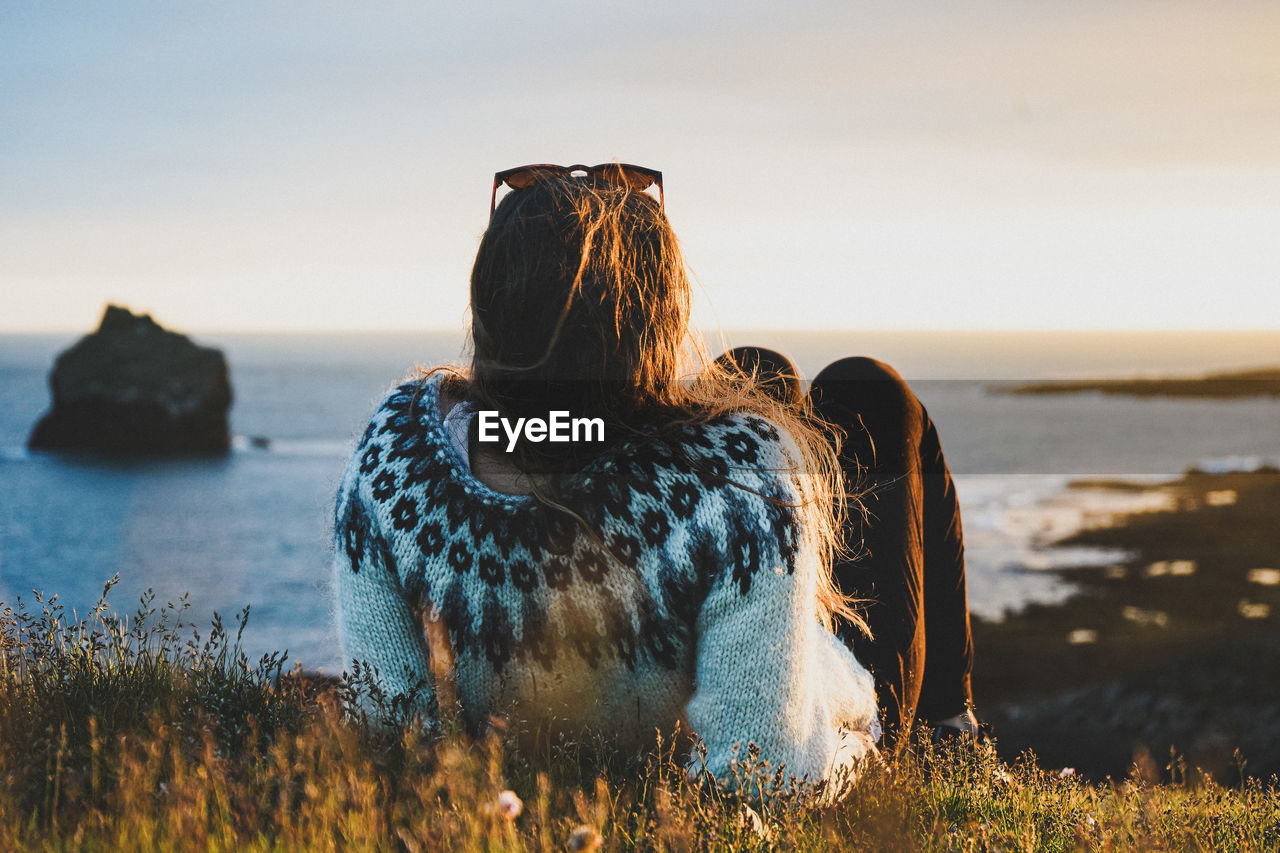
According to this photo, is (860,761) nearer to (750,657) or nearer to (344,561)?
(750,657)

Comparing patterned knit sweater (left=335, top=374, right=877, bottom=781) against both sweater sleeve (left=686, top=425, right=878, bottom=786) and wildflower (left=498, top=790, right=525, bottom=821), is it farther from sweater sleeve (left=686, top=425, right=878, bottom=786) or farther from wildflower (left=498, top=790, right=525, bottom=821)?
Answer: wildflower (left=498, top=790, right=525, bottom=821)

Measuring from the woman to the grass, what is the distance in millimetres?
155

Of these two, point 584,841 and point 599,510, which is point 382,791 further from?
point 599,510

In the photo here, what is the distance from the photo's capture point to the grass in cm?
177

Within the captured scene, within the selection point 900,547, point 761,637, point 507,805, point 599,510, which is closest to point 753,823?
point 761,637

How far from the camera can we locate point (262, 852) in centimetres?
171

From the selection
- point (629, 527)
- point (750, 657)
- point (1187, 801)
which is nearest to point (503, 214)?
point (629, 527)

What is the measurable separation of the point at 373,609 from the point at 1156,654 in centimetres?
1726

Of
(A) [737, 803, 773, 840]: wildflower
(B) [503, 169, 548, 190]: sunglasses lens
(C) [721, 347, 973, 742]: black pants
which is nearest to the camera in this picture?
(A) [737, 803, 773, 840]: wildflower

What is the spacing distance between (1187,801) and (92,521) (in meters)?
47.7

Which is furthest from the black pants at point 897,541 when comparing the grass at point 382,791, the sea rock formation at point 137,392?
the sea rock formation at point 137,392

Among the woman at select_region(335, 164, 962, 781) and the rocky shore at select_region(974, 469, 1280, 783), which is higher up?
the woman at select_region(335, 164, 962, 781)

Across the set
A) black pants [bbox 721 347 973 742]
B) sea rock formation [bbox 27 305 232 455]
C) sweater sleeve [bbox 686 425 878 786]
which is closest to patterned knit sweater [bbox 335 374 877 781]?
sweater sleeve [bbox 686 425 878 786]

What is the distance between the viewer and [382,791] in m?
2.08
